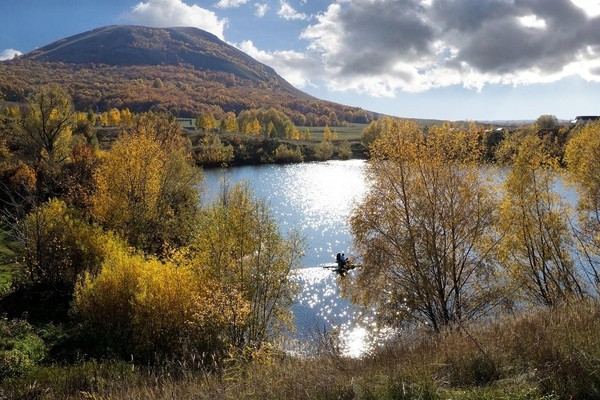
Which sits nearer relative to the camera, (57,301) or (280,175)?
(57,301)

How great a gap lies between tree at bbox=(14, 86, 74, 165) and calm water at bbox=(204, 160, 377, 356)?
17.4m

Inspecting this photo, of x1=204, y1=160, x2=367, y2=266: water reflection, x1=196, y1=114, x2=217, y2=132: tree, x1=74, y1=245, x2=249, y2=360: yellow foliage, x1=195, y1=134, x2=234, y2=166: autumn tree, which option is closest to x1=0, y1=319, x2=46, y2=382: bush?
x1=74, y1=245, x2=249, y2=360: yellow foliage

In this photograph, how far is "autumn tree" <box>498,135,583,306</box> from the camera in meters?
22.7

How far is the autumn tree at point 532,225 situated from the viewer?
2266 centimetres

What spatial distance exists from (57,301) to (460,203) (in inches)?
798

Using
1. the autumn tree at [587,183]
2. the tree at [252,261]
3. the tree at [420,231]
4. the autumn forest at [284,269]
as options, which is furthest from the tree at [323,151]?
the tree at [252,261]

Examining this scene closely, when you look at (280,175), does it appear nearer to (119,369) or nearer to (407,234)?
(407,234)

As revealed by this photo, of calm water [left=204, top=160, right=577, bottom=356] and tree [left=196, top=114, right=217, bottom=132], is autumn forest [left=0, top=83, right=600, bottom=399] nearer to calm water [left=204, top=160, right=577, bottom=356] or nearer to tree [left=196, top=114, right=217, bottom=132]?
calm water [left=204, top=160, right=577, bottom=356]

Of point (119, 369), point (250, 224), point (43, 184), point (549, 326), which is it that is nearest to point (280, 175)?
point (43, 184)

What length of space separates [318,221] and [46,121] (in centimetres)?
3066

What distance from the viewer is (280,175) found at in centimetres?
8925

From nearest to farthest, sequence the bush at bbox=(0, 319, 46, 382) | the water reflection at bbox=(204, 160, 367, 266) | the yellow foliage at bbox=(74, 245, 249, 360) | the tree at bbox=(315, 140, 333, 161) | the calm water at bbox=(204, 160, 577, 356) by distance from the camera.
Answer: the bush at bbox=(0, 319, 46, 382) → the yellow foliage at bbox=(74, 245, 249, 360) → the calm water at bbox=(204, 160, 577, 356) → the water reflection at bbox=(204, 160, 367, 266) → the tree at bbox=(315, 140, 333, 161)

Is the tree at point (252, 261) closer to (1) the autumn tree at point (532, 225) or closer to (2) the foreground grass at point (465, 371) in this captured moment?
(1) the autumn tree at point (532, 225)

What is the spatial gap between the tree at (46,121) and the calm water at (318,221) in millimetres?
17352
